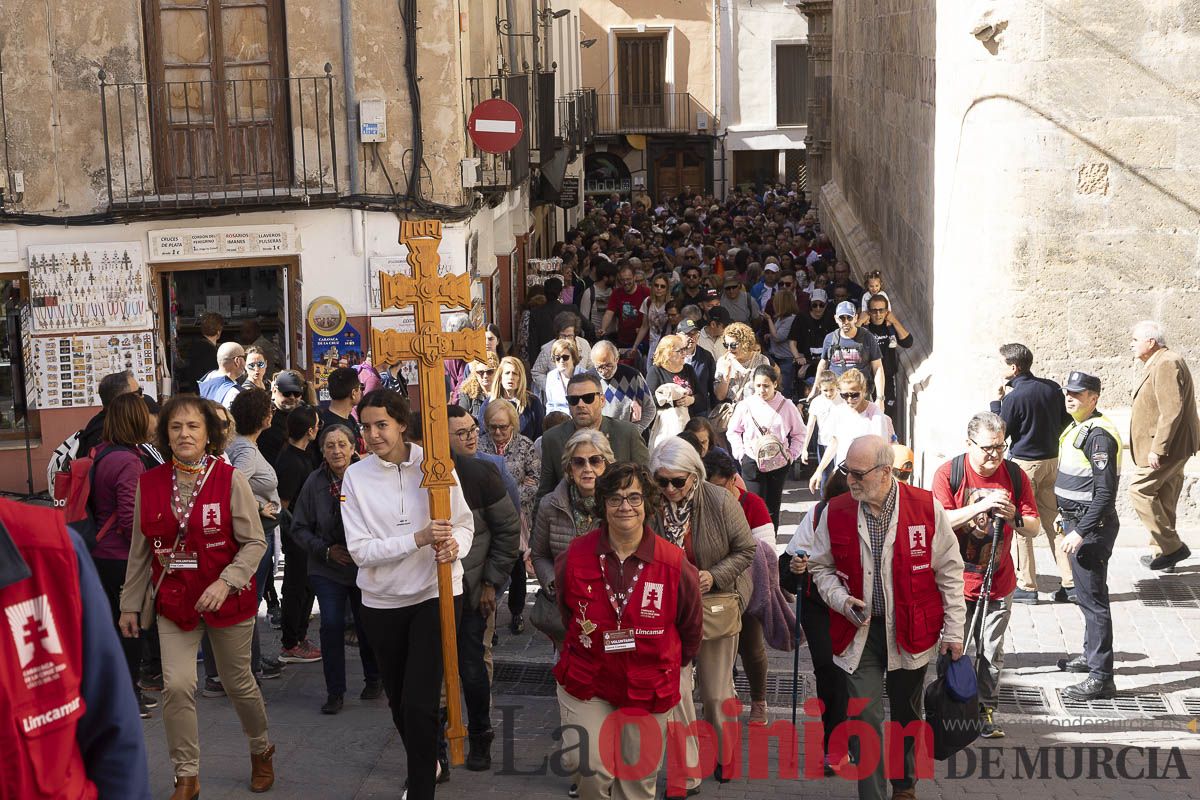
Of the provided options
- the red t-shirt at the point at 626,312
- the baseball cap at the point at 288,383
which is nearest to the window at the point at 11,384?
the baseball cap at the point at 288,383

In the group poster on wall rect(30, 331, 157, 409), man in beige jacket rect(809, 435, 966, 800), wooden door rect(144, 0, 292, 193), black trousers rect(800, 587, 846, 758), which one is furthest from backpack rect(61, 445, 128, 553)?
wooden door rect(144, 0, 292, 193)

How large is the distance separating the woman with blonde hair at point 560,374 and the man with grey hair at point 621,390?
16.8 inches

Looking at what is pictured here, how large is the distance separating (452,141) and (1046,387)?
5899 millimetres

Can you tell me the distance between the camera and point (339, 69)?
12383 millimetres

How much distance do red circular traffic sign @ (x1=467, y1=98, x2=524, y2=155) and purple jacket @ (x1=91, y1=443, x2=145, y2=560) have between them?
6.41 metres

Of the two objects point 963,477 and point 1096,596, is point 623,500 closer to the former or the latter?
point 963,477

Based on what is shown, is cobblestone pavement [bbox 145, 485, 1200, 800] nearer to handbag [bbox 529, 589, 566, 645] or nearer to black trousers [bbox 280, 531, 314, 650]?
black trousers [bbox 280, 531, 314, 650]

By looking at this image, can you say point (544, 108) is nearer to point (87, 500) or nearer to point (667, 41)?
point (87, 500)

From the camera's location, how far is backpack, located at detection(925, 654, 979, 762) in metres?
5.59

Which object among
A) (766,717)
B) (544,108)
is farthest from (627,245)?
(766,717)

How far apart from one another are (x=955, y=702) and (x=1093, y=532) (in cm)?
190

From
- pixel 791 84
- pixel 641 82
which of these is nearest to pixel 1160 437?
pixel 791 84

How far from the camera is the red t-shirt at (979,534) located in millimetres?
6414

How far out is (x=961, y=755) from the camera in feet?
21.5
